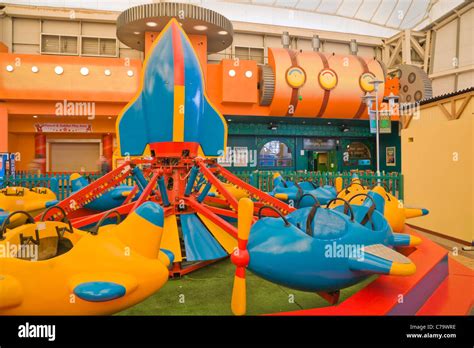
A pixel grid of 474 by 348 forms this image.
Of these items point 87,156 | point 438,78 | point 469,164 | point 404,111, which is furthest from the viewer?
point 438,78

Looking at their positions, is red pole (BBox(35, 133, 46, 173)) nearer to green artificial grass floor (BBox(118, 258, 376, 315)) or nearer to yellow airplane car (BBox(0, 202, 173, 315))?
green artificial grass floor (BBox(118, 258, 376, 315))

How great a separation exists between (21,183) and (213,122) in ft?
22.6

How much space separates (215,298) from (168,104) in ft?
8.24

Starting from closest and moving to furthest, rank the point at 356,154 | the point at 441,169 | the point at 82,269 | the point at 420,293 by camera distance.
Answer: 1. the point at 82,269
2. the point at 420,293
3. the point at 441,169
4. the point at 356,154

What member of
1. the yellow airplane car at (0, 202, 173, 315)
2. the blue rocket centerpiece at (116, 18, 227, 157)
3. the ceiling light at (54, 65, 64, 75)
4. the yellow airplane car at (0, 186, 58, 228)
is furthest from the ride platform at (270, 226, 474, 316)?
the ceiling light at (54, 65, 64, 75)

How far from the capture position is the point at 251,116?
14.2 meters

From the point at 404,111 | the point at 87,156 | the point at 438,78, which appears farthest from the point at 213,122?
the point at 438,78

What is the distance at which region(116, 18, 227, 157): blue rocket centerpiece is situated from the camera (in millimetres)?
4391

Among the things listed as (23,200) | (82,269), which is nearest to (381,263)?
(82,269)

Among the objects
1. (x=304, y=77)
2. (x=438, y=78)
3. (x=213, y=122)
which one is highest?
(x=438, y=78)

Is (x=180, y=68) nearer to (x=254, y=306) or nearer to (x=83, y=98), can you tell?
(x=254, y=306)

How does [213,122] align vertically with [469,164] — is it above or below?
above

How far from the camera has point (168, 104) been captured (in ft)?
14.4

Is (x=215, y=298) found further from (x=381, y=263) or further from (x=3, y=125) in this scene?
(x=3, y=125)
